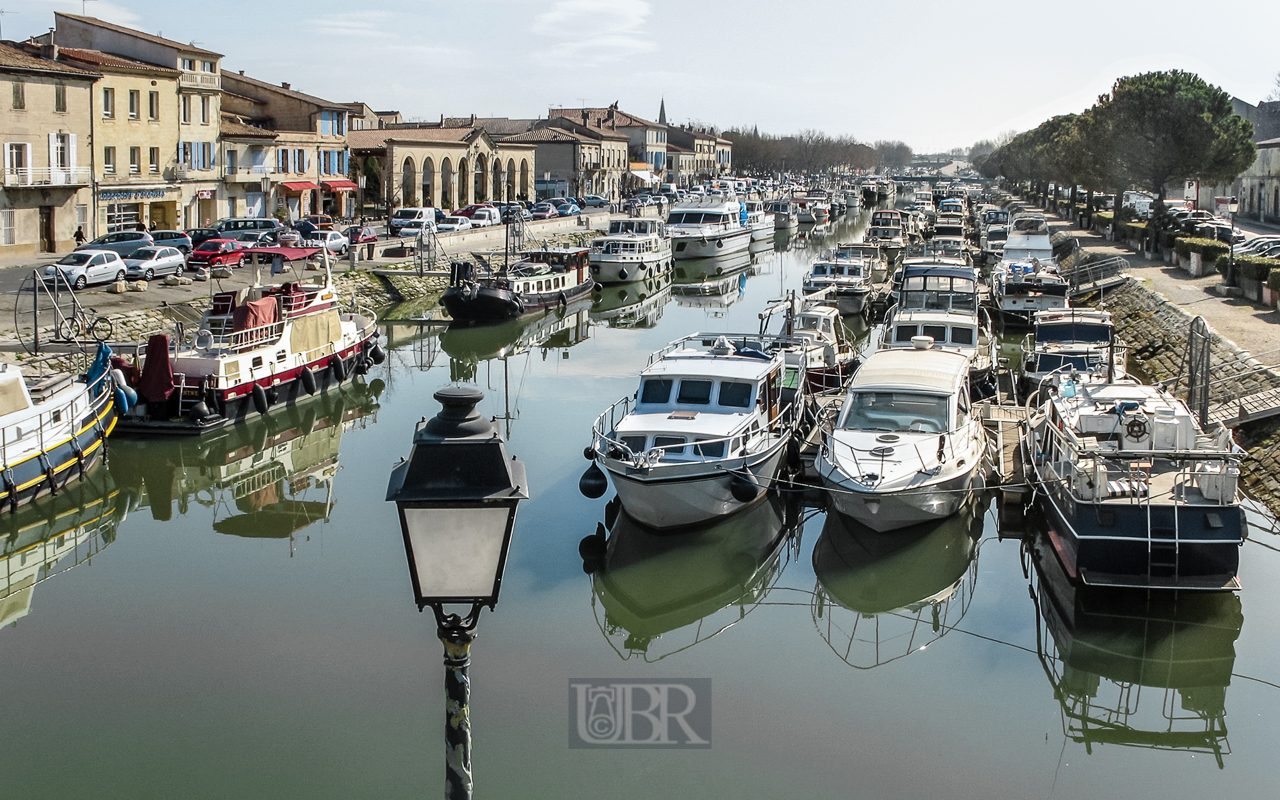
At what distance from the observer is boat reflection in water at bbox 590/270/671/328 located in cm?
4566

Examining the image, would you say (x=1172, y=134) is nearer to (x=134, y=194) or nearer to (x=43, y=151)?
(x=134, y=194)

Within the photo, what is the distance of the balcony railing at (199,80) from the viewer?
5403 cm

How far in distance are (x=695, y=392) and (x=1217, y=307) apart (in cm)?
2016

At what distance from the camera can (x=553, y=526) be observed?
1980cm

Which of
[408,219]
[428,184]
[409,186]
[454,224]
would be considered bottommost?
[454,224]

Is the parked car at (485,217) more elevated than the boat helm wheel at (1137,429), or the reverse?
the parked car at (485,217)

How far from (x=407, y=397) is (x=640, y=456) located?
45.8 ft

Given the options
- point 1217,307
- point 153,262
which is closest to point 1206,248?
point 1217,307

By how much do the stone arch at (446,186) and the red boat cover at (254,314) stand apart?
5432cm

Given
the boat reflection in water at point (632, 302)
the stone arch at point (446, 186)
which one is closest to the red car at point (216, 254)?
the boat reflection in water at point (632, 302)

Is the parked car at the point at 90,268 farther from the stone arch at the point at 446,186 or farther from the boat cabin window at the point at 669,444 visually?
the stone arch at the point at 446,186

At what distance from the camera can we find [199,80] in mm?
54844

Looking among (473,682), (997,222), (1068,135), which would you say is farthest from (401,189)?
(473,682)

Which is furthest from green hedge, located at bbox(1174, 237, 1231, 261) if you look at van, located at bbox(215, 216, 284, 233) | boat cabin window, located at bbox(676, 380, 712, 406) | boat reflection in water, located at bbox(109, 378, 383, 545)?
van, located at bbox(215, 216, 284, 233)
